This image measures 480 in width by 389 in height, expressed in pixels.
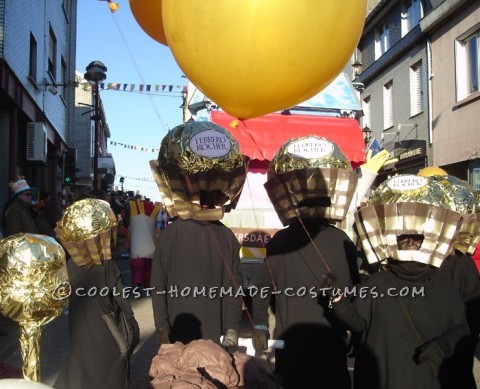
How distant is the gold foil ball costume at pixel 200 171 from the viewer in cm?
410

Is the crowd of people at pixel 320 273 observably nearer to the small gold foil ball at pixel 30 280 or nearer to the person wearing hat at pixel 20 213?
the small gold foil ball at pixel 30 280

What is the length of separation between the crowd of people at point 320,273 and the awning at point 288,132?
1.75 m

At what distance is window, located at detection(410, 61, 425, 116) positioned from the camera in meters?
17.2

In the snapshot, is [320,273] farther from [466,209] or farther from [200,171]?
[466,209]

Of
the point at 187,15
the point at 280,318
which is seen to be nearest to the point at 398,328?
the point at 280,318

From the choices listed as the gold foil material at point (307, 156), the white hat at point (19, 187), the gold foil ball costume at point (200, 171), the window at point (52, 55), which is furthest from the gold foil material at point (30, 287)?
the window at point (52, 55)

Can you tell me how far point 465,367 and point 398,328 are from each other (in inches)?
21.6

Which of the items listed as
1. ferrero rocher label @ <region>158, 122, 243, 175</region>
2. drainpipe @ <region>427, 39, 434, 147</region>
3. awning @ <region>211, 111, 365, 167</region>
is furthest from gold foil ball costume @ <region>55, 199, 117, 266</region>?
drainpipe @ <region>427, 39, 434, 147</region>

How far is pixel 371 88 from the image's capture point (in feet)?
71.2

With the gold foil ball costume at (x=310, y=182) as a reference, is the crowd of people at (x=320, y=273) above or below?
below

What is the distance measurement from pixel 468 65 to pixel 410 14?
4794mm

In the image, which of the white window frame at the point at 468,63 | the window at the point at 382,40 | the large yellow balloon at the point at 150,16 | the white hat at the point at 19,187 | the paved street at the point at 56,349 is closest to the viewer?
the large yellow balloon at the point at 150,16

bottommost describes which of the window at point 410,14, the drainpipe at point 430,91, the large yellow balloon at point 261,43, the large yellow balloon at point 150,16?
the large yellow balloon at point 261,43

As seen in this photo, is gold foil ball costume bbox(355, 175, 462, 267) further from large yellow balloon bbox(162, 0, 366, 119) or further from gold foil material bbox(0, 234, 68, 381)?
gold foil material bbox(0, 234, 68, 381)
